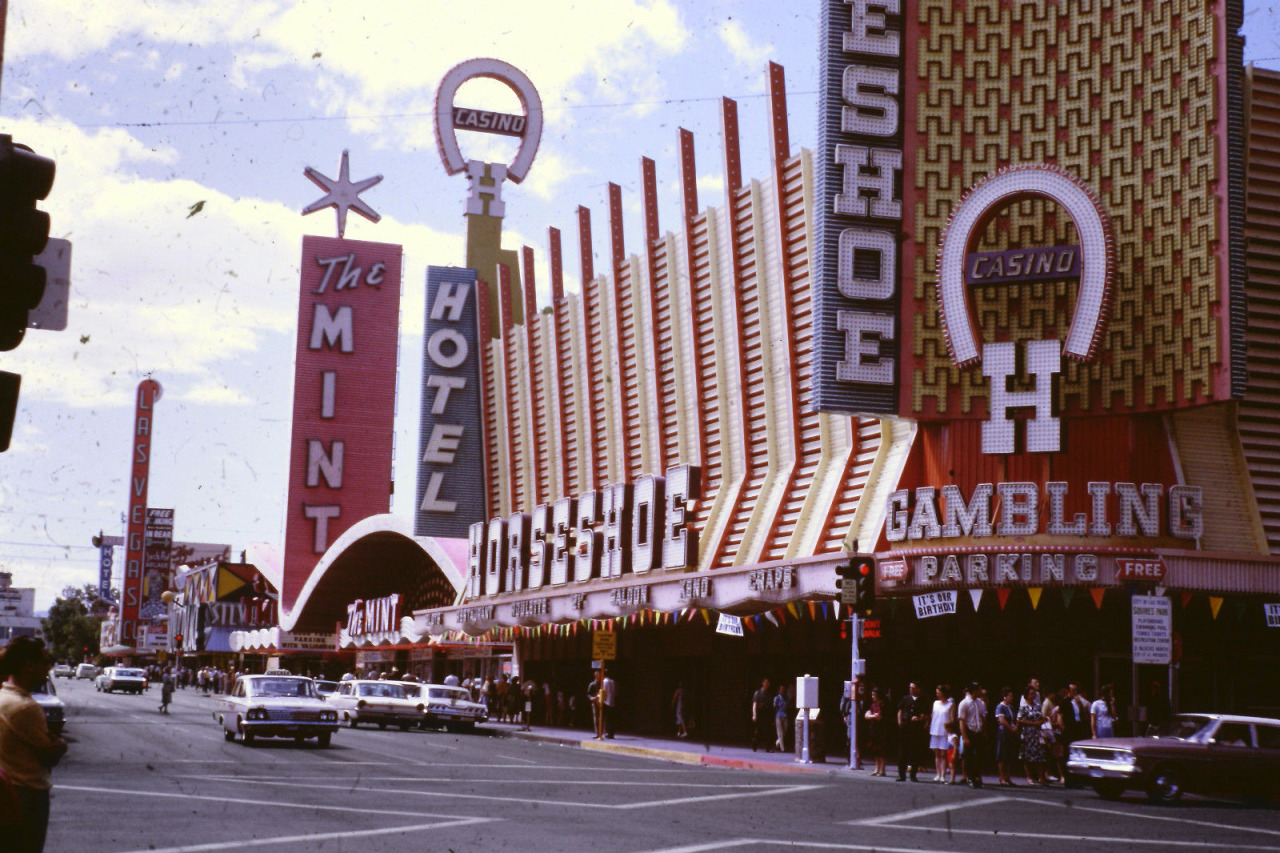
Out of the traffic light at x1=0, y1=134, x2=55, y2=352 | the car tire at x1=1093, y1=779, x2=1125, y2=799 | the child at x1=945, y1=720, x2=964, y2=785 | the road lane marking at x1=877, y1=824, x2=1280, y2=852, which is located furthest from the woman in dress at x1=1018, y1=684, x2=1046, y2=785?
the traffic light at x1=0, y1=134, x2=55, y2=352

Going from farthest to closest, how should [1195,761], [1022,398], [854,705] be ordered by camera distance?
[1022,398] < [854,705] < [1195,761]

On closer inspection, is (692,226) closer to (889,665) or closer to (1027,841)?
(889,665)

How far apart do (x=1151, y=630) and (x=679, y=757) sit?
1131 cm

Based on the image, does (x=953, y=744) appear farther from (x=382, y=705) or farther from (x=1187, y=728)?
(x=382, y=705)

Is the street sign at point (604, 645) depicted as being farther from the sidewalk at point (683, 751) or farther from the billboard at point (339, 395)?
the billboard at point (339, 395)

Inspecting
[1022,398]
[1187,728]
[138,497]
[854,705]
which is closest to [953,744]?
[854,705]

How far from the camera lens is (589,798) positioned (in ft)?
68.2

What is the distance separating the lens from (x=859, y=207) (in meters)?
33.3

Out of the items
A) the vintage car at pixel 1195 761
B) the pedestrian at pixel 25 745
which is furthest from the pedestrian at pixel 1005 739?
the pedestrian at pixel 25 745

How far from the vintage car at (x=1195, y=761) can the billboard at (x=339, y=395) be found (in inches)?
2142

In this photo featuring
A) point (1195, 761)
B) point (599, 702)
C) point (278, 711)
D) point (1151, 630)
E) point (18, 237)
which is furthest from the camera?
point (599, 702)

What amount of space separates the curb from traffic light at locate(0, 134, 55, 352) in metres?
22.9

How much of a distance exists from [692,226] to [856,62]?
32.7ft

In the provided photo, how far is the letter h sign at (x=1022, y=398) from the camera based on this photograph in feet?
101
